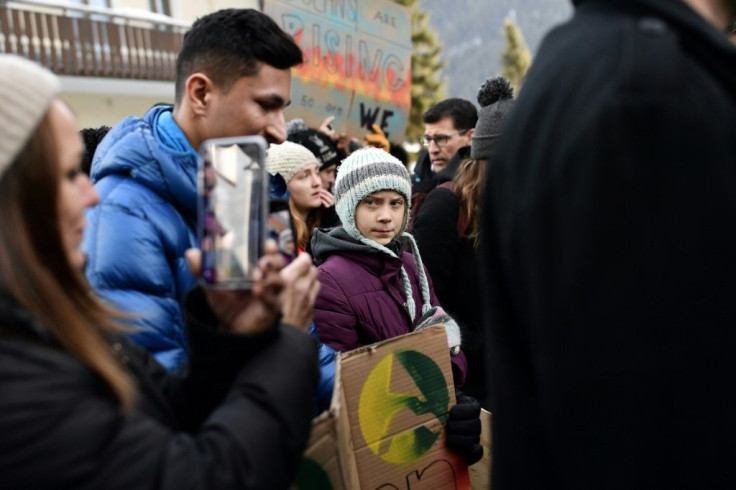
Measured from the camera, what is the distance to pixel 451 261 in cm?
342

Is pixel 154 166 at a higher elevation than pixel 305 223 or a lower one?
higher

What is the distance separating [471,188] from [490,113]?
0.65m

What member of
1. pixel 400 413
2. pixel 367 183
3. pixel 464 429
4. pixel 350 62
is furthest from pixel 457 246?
pixel 350 62

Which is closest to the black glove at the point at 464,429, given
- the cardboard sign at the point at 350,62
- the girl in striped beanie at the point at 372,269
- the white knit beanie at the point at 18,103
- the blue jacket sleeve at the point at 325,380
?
the blue jacket sleeve at the point at 325,380

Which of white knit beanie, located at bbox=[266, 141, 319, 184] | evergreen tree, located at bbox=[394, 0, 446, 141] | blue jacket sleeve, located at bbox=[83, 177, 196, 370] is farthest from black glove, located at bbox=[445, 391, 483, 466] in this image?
evergreen tree, located at bbox=[394, 0, 446, 141]

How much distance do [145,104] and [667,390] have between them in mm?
14630

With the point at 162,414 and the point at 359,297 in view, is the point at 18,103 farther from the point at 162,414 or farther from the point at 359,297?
the point at 359,297

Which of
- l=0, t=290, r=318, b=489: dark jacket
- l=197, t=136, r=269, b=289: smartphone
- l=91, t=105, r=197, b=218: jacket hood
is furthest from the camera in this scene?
l=91, t=105, r=197, b=218: jacket hood

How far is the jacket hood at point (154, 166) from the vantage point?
173cm

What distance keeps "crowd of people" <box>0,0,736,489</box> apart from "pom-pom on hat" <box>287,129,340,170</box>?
9.19ft

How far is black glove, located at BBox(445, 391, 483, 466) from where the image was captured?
204 centimetres

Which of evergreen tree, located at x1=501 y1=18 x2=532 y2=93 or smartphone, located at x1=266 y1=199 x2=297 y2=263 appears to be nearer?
smartphone, located at x1=266 y1=199 x2=297 y2=263

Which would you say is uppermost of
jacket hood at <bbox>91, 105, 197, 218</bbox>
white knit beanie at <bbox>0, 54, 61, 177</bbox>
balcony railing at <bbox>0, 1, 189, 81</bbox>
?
balcony railing at <bbox>0, 1, 189, 81</bbox>

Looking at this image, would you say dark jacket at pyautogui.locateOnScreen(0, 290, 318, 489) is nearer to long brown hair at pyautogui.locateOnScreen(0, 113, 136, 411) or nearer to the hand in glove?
long brown hair at pyautogui.locateOnScreen(0, 113, 136, 411)
